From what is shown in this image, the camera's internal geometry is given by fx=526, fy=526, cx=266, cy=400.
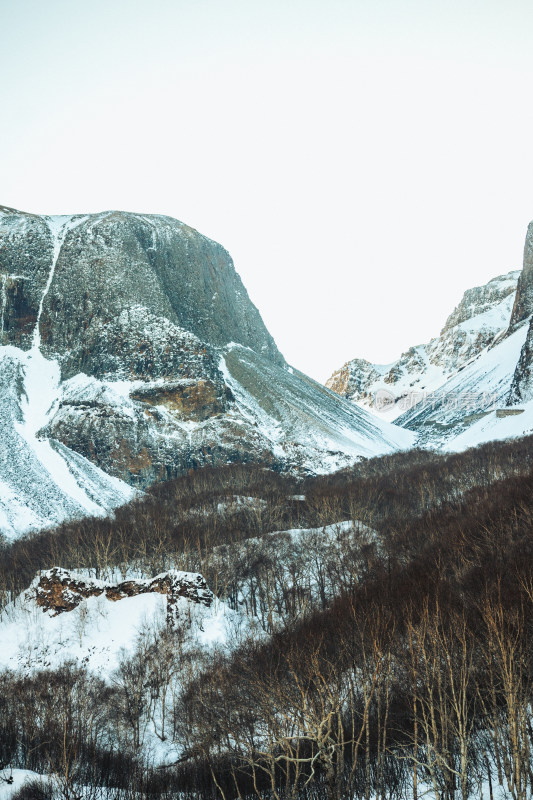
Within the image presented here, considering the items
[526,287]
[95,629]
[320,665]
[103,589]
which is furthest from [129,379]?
[526,287]

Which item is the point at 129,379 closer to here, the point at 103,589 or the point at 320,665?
the point at 103,589

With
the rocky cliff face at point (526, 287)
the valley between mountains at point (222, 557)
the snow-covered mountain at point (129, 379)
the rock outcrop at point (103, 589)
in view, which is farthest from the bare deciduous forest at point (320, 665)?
the rocky cliff face at point (526, 287)

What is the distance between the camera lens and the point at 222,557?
52656mm

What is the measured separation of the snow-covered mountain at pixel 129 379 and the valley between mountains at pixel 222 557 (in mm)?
627

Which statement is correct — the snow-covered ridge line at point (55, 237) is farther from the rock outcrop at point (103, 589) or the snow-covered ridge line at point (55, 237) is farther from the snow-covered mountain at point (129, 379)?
the rock outcrop at point (103, 589)

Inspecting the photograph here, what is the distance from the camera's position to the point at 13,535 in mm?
70562

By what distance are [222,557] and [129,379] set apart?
8163 cm

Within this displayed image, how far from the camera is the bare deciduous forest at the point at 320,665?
50.4 feet

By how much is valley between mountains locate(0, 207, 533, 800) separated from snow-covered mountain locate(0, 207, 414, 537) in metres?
0.63

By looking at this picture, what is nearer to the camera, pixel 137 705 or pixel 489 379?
pixel 137 705

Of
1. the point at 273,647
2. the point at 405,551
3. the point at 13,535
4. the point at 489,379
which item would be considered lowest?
the point at 273,647

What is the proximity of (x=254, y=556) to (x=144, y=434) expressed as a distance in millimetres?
65583

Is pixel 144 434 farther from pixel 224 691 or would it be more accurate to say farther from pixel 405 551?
pixel 224 691

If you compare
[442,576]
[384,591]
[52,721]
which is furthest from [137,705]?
[442,576]
